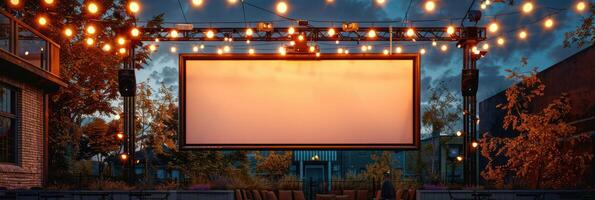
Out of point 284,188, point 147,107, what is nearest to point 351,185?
point 284,188

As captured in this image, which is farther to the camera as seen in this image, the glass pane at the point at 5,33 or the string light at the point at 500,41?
the string light at the point at 500,41

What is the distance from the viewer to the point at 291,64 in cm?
1039

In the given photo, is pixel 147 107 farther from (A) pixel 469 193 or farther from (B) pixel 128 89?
(A) pixel 469 193

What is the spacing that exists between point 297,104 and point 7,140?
20.0 ft

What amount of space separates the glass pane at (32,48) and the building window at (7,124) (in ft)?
2.71

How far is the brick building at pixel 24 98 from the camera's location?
1206cm

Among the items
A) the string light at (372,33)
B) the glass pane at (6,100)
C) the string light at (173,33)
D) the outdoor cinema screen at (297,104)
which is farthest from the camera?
the string light at (173,33)

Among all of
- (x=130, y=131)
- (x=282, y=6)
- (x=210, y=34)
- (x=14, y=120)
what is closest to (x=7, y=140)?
(x=14, y=120)

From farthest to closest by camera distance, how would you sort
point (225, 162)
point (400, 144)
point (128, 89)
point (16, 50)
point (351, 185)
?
point (225, 162)
point (351, 185)
point (128, 89)
point (16, 50)
point (400, 144)

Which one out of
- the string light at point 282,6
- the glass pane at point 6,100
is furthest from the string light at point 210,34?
the string light at point 282,6

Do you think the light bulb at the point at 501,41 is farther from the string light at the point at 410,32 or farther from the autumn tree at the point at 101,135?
the autumn tree at the point at 101,135

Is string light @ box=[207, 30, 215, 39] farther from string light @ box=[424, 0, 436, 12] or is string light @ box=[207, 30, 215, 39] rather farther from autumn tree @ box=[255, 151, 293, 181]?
autumn tree @ box=[255, 151, 293, 181]

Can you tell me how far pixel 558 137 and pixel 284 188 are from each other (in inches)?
271

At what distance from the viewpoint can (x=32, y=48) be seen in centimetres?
1335
